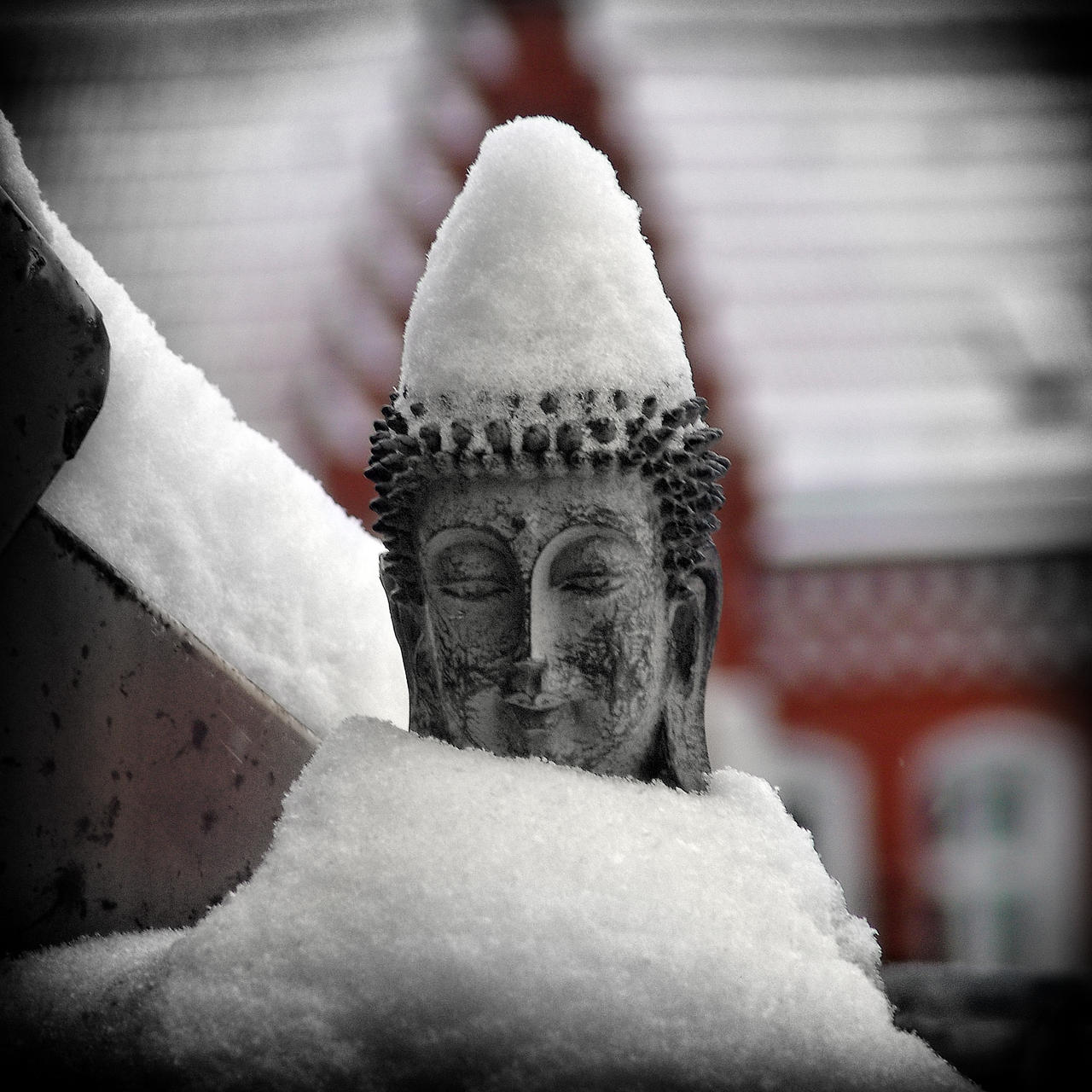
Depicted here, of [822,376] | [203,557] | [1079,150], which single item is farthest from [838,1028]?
[1079,150]

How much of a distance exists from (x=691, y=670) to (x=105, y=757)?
0.50 meters

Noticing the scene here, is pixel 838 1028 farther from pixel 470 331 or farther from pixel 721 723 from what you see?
pixel 721 723

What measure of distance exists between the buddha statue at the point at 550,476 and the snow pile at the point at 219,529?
230 millimetres

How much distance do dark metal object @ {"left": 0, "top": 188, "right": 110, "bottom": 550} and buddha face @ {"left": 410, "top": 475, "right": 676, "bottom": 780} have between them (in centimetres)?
30

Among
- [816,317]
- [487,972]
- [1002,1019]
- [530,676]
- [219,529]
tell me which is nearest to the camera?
[487,972]

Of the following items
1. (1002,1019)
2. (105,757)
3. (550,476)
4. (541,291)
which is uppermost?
(541,291)

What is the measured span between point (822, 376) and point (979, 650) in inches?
24.5

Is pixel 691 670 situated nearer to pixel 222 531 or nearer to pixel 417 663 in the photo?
pixel 417 663

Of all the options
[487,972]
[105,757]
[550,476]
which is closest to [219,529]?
[105,757]

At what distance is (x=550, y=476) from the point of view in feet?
3.04

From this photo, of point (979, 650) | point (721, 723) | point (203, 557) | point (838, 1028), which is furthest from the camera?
point (979, 650)

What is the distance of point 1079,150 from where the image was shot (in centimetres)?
235

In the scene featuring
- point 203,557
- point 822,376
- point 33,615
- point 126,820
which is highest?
point 822,376

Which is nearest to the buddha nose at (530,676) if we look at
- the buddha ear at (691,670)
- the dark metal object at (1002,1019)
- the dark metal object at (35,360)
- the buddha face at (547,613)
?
the buddha face at (547,613)
